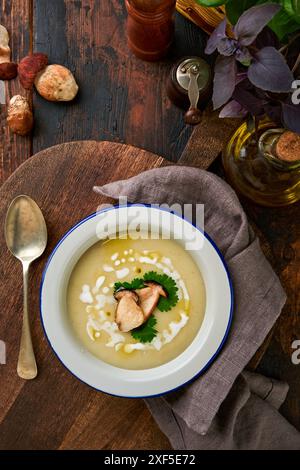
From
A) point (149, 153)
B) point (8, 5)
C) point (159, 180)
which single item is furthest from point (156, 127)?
point (8, 5)

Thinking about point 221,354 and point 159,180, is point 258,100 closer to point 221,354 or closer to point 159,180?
point 159,180

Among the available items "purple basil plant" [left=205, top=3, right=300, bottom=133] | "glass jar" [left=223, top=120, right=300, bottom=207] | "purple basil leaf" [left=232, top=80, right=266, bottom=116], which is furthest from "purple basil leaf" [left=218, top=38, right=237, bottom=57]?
"glass jar" [left=223, top=120, right=300, bottom=207]

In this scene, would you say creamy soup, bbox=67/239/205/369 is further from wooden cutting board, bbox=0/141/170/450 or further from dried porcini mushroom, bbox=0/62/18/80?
dried porcini mushroom, bbox=0/62/18/80

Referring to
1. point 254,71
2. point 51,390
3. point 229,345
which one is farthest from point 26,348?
point 254,71

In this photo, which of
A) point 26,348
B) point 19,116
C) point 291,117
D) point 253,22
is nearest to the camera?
point 253,22

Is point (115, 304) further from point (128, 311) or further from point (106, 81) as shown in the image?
point (106, 81)
